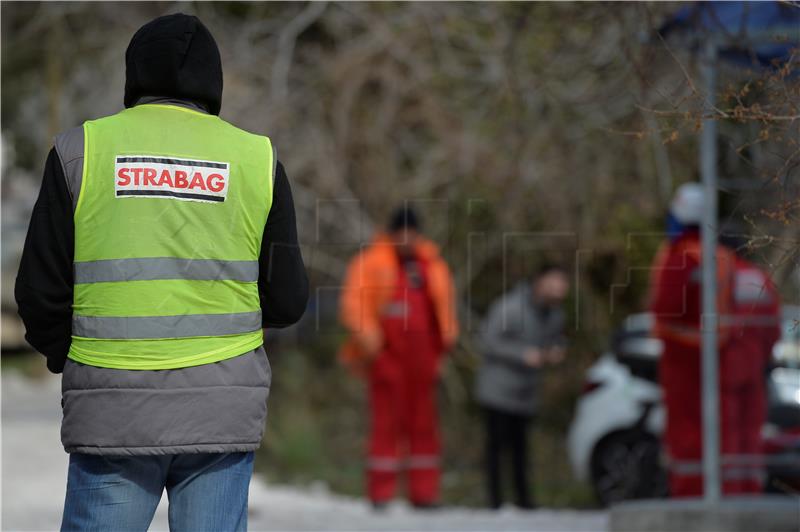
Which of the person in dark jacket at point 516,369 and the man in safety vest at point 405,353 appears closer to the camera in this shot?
the man in safety vest at point 405,353

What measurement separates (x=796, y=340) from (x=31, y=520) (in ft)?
15.1

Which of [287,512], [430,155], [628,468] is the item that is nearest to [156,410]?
[287,512]

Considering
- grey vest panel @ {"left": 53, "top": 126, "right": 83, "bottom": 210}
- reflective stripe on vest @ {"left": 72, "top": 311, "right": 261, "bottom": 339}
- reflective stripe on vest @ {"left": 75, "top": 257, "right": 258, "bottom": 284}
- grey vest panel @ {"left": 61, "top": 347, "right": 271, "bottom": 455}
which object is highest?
grey vest panel @ {"left": 53, "top": 126, "right": 83, "bottom": 210}

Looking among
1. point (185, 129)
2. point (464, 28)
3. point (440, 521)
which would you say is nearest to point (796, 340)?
point (440, 521)

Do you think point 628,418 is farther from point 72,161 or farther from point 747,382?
point 72,161

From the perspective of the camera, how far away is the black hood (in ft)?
11.5

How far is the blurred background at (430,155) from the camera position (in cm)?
984

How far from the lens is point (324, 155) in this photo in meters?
12.2

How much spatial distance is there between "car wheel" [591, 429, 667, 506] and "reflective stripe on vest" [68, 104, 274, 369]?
674cm

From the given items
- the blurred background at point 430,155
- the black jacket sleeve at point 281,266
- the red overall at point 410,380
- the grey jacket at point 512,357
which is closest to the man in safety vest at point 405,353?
the red overall at point 410,380

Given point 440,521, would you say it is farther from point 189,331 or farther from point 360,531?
point 189,331

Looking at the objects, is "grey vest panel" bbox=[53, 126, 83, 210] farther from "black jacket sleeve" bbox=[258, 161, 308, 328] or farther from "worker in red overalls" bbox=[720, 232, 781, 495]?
"worker in red overalls" bbox=[720, 232, 781, 495]

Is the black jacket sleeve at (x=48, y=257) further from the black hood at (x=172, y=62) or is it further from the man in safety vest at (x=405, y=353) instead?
the man in safety vest at (x=405, y=353)

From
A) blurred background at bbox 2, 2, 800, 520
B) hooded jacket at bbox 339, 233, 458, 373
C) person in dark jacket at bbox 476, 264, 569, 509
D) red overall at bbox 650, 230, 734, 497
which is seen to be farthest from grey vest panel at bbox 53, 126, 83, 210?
person in dark jacket at bbox 476, 264, 569, 509
